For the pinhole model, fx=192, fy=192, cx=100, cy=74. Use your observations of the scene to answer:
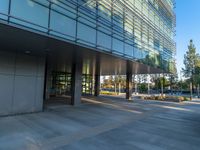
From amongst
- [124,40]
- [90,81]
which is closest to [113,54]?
[124,40]

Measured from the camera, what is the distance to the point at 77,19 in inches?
474

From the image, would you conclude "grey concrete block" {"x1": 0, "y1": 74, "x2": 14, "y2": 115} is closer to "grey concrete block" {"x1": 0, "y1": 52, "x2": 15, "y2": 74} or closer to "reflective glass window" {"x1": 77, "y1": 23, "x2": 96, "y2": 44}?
"grey concrete block" {"x1": 0, "y1": 52, "x2": 15, "y2": 74}

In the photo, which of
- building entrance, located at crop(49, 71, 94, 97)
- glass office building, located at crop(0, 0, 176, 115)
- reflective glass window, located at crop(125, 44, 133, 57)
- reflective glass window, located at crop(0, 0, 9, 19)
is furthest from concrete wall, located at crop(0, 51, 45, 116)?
building entrance, located at crop(49, 71, 94, 97)

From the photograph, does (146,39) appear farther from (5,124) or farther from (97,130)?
(5,124)

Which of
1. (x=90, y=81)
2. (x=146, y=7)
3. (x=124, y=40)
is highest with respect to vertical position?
(x=146, y=7)

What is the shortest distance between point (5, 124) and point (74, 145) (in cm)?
488

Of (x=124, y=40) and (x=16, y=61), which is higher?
(x=124, y=40)

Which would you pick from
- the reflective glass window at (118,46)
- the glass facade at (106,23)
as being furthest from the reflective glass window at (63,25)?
the reflective glass window at (118,46)

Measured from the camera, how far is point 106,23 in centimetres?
1455

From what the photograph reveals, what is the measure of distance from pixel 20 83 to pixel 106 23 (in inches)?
300

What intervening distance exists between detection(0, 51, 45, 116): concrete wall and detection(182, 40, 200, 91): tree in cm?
3871

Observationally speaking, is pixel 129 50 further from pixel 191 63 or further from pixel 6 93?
pixel 191 63

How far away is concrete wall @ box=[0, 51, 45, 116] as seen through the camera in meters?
12.3

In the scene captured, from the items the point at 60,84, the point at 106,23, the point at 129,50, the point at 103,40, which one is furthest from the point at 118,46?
the point at 60,84
